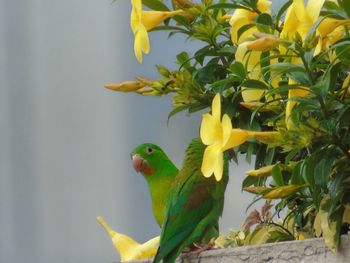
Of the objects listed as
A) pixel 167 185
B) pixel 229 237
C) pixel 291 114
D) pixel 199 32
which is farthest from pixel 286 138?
pixel 167 185

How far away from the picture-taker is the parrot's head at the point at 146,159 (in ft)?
6.52

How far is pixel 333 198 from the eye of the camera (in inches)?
43.6

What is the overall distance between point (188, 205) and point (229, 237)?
102 millimetres

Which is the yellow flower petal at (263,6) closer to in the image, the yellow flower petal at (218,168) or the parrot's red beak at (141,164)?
the yellow flower petal at (218,168)

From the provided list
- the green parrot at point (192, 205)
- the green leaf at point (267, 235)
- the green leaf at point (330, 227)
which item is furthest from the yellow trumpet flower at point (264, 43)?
the green parrot at point (192, 205)

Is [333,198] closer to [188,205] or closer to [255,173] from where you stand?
[255,173]

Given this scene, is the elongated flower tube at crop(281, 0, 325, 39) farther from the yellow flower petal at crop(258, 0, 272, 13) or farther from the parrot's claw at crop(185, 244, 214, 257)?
the parrot's claw at crop(185, 244, 214, 257)

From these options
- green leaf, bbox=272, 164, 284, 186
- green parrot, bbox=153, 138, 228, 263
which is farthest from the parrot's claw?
green leaf, bbox=272, 164, 284, 186

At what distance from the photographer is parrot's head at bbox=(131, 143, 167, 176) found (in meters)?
1.99

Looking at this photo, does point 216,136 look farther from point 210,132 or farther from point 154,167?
point 154,167

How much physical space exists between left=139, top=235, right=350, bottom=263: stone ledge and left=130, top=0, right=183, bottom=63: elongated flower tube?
324mm

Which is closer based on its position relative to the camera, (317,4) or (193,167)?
(317,4)

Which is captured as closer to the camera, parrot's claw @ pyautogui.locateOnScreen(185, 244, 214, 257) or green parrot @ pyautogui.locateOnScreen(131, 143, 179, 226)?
parrot's claw @ pyautogui.locateOnScreen(185, 244, 214, 257)

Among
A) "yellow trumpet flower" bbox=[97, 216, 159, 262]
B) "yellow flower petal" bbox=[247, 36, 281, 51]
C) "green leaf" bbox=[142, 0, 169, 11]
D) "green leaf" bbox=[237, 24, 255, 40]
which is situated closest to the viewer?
"yellow flower petal" bbox=[247, 36, 281, 51]
